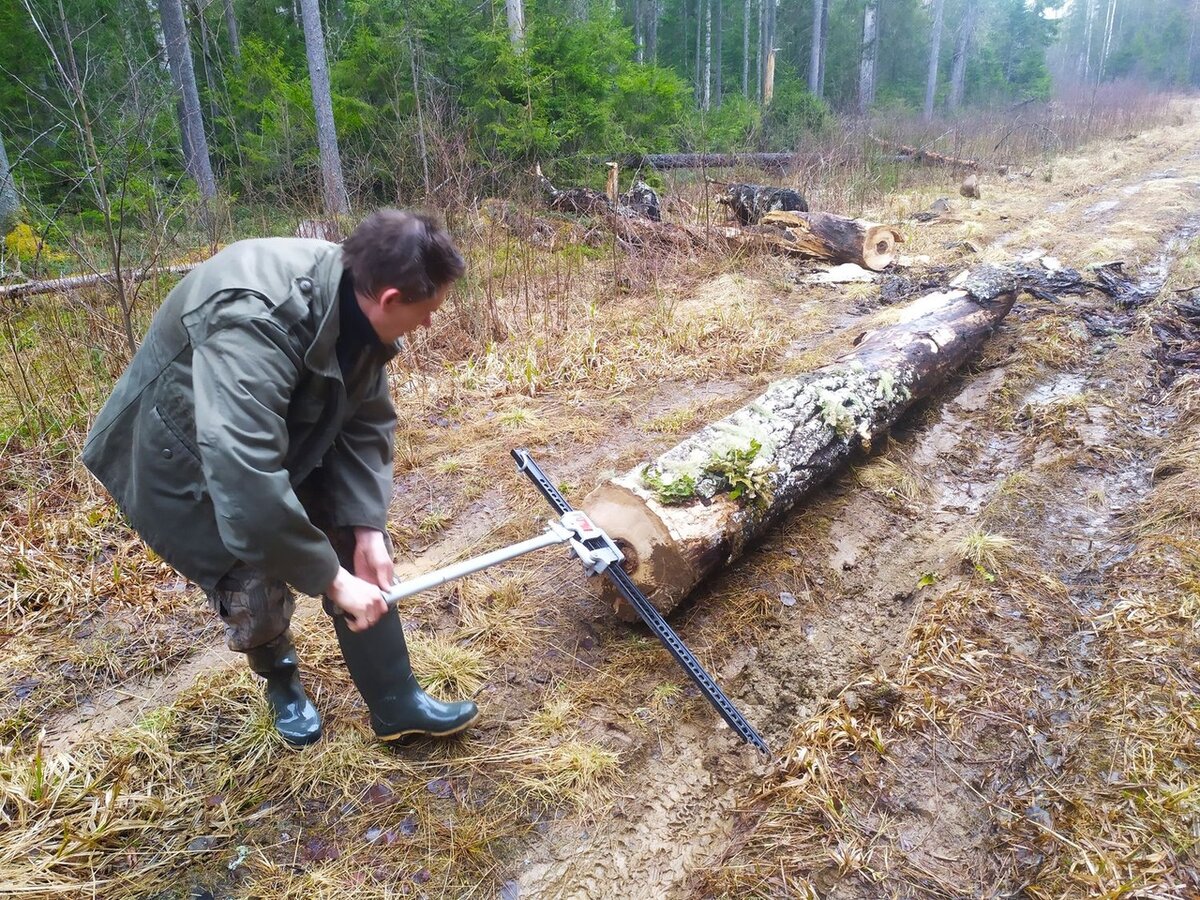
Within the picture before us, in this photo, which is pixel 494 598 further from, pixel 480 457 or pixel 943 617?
pixel 943 617

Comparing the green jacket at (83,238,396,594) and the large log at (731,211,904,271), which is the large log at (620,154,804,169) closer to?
the large log at (731,211,904,271)

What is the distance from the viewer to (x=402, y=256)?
5.32 ft

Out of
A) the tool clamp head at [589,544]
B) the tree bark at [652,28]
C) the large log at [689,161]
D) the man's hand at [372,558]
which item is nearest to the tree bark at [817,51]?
the tree bark at [652,28]

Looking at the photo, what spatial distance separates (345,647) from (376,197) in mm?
6995

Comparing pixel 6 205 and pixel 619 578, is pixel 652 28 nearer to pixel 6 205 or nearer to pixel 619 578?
pixel 6 205

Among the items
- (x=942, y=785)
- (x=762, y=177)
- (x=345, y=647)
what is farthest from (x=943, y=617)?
(x=762, y=177)

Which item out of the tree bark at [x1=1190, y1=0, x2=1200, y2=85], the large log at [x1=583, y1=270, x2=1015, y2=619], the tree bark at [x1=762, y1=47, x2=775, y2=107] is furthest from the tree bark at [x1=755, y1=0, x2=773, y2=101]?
Answer: the tree bark at [x1=1190, y1=0, x2=1200, y2=85]

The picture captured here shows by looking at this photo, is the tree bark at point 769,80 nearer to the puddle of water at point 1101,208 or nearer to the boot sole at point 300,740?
the puddle of water at point 1101,208

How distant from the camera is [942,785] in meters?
2.22

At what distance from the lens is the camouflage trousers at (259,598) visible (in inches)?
78.2

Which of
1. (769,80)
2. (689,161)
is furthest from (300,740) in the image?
(769,80)

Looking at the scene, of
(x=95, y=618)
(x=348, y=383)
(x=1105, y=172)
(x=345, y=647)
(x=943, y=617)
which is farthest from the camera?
(x=1105, y=172)

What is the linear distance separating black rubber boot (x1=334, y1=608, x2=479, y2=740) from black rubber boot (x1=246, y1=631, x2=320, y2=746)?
0.24 metres

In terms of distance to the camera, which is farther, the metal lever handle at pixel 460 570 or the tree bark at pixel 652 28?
the tree bark at pixel 652 28
